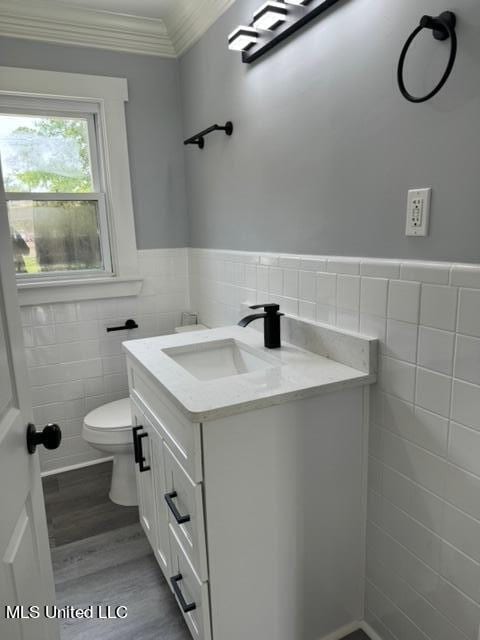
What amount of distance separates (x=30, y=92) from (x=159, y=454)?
6.33 ft

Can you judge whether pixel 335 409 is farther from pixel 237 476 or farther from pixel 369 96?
pixel 369 96

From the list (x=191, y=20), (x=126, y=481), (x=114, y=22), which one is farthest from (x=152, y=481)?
(x=114, y=22)

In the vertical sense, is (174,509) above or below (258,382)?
below

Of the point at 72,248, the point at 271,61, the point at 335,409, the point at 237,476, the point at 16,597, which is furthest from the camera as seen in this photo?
the point at 72,248

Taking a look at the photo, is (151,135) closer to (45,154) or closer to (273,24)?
(45,154)

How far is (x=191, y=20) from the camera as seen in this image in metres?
2.17

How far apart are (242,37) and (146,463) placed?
5.51 ft

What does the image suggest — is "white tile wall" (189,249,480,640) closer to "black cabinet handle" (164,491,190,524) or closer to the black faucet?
the black faucet

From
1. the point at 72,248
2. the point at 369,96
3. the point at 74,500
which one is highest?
the point at 369,96

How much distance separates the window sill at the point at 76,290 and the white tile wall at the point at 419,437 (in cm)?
139

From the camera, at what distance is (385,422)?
1.31 meters

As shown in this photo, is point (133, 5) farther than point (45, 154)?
No

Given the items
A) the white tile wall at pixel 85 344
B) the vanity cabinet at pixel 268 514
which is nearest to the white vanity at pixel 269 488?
the vanity cabinet at pixel 268 514

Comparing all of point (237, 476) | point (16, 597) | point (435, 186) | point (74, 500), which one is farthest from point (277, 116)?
point (74, 500)
